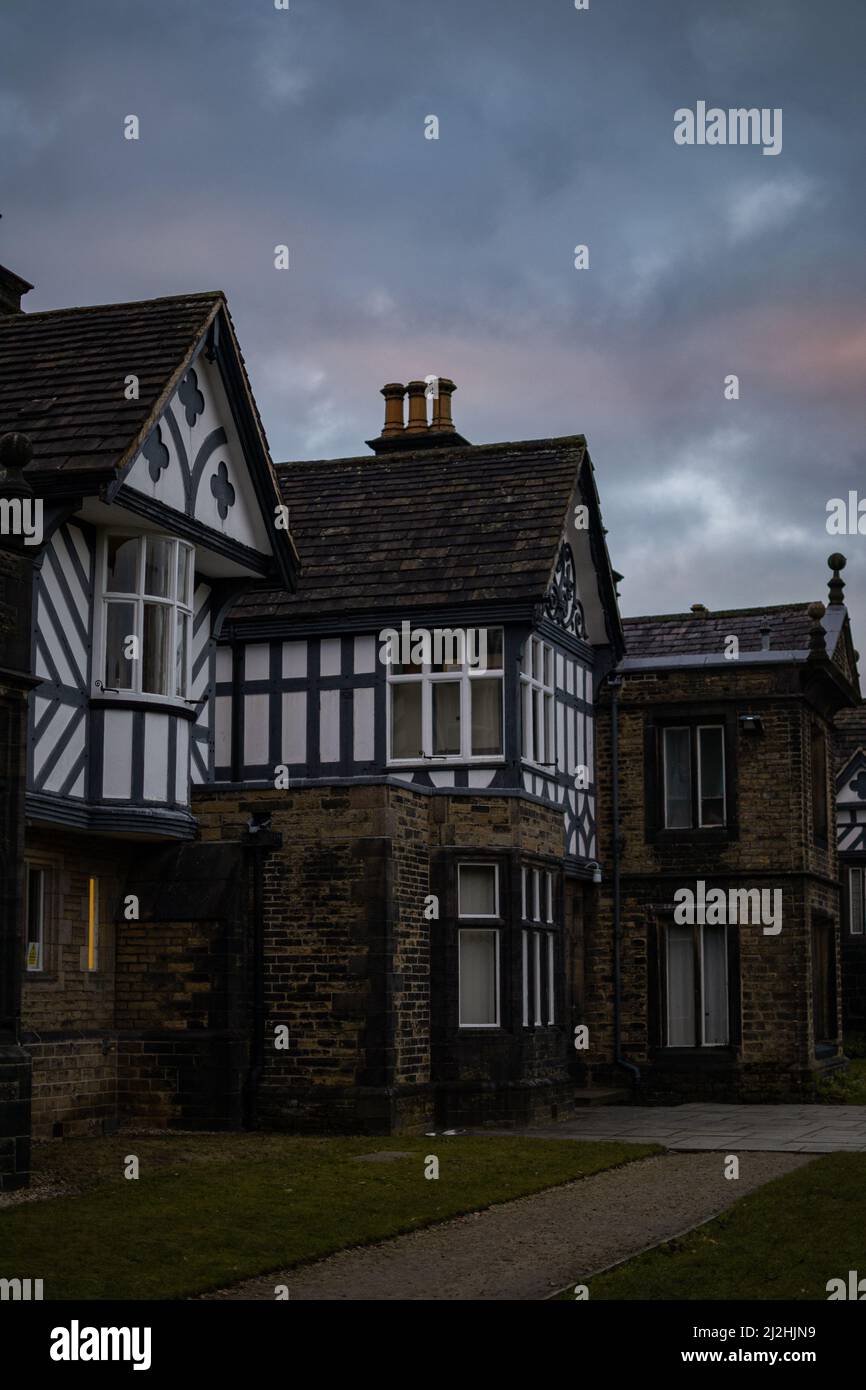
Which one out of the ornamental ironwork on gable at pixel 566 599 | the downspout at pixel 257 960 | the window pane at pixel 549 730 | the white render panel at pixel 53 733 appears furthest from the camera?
the ornamental ironwork on gable at pixel 566 599

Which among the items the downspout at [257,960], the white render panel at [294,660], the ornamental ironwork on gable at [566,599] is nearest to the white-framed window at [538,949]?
the downspout at [257,960]

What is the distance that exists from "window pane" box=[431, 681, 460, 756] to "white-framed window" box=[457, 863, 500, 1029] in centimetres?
254

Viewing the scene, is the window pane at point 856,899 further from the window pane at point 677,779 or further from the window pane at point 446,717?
the window pane at point 446,717

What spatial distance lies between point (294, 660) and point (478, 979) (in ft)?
16.7

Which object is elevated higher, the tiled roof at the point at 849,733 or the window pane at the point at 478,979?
the tiled roof at the point at 849,733

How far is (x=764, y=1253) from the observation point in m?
11.2

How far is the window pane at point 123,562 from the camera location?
705 inches

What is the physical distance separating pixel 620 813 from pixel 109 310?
1164 cm

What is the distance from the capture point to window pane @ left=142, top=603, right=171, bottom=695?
18.0 m

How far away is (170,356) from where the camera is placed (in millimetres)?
18031

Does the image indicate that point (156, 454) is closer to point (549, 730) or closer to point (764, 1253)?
point (549, 730)

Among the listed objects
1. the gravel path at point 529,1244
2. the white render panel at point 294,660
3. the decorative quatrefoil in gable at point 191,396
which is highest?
the decorative quatrefoil in gable at point 191,396

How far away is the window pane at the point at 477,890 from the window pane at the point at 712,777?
21.5 ft
